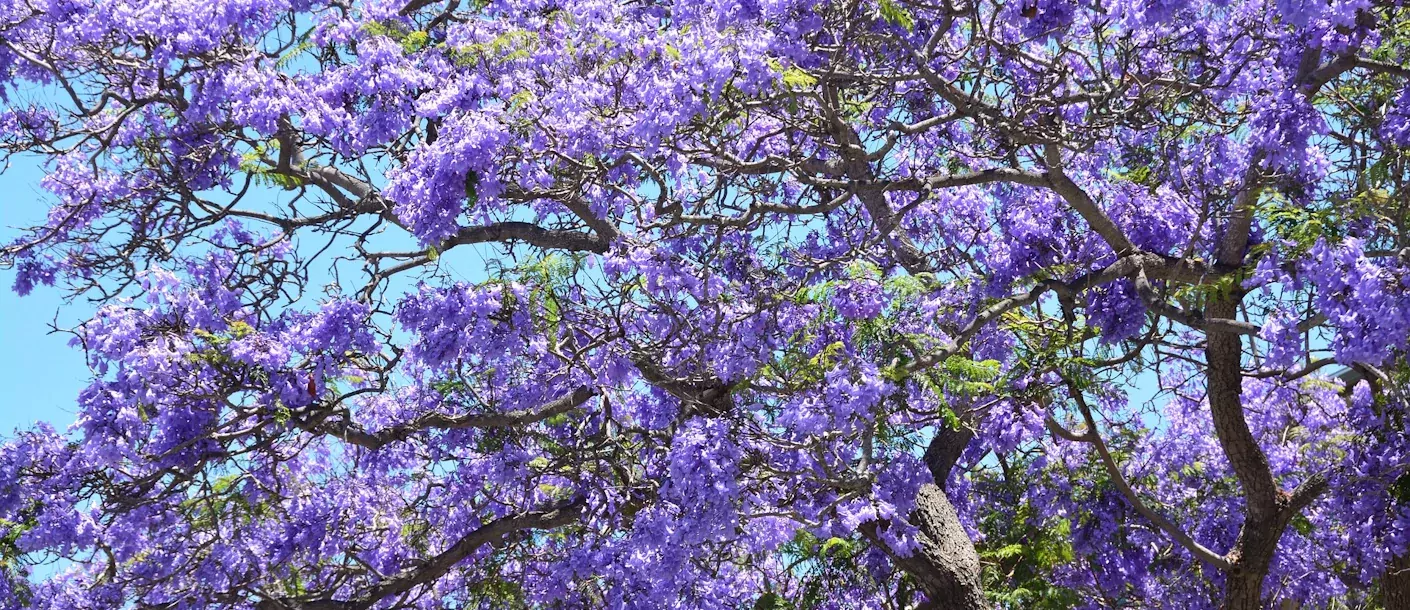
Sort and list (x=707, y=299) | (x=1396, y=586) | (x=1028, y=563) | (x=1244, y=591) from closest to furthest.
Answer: (x=707, y=299) → (x=1396, y=586) → (x=1244, y=591) → (x=1028, y=563)

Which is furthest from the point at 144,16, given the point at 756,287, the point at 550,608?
the point at 550,608

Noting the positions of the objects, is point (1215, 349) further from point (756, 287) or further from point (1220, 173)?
point (756, 287)

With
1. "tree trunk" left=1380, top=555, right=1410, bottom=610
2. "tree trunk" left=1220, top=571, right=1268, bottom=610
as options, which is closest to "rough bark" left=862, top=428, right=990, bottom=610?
"tree trunk" left=1220, top=571, right=1268, bottom=610

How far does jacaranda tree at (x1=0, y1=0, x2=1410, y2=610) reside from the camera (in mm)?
6461

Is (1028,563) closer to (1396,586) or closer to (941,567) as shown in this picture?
(941,567)

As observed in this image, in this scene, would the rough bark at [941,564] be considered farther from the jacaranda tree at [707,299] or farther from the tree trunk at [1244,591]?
the tree trunk at [1244,591]

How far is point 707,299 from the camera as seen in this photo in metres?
6.88

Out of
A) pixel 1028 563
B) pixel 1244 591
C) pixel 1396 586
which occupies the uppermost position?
pixel 1028 563

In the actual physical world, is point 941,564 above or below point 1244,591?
above

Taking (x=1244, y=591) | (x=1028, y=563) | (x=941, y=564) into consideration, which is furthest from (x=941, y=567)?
(x=1244, y=591)

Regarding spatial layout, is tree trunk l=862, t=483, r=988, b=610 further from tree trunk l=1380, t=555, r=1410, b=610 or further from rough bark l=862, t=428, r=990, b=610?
tree trunk l=1380, t=555, r=1410, b=610

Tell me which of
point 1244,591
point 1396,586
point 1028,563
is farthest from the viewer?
point 1028,563

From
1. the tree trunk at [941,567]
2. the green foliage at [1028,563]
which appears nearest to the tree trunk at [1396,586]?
the green foliage at [1028,563]

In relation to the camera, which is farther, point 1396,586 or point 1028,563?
point 1028,563
